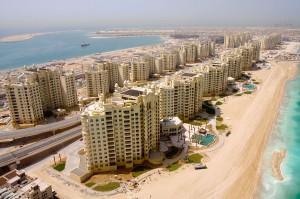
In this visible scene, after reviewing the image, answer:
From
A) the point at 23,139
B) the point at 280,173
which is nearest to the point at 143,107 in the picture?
the point at 280,173

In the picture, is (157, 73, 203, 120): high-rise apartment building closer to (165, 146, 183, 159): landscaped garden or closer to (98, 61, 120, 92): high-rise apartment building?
(165, 146, 183, 159): landscaped garden

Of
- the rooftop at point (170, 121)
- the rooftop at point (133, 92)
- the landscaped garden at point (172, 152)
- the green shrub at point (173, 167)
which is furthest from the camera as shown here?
the rooftop at point (170, 121)

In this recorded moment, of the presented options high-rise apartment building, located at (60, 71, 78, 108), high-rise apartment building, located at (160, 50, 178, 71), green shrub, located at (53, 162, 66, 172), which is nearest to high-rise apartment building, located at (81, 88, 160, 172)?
green shrub, located at (53, 162, 66, 172)

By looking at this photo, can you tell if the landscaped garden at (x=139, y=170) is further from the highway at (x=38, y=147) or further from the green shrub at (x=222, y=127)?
the green shrub at (x=222, y=127)

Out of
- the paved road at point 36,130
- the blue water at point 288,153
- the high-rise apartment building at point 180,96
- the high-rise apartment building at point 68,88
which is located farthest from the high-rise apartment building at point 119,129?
the high-rise apartment building at point 68,88

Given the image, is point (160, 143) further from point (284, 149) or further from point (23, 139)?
point (23, 139)

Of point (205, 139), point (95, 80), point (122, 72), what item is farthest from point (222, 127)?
point (122, 72)

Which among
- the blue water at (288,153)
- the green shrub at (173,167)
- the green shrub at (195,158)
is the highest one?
the green shrub at (173,167)
